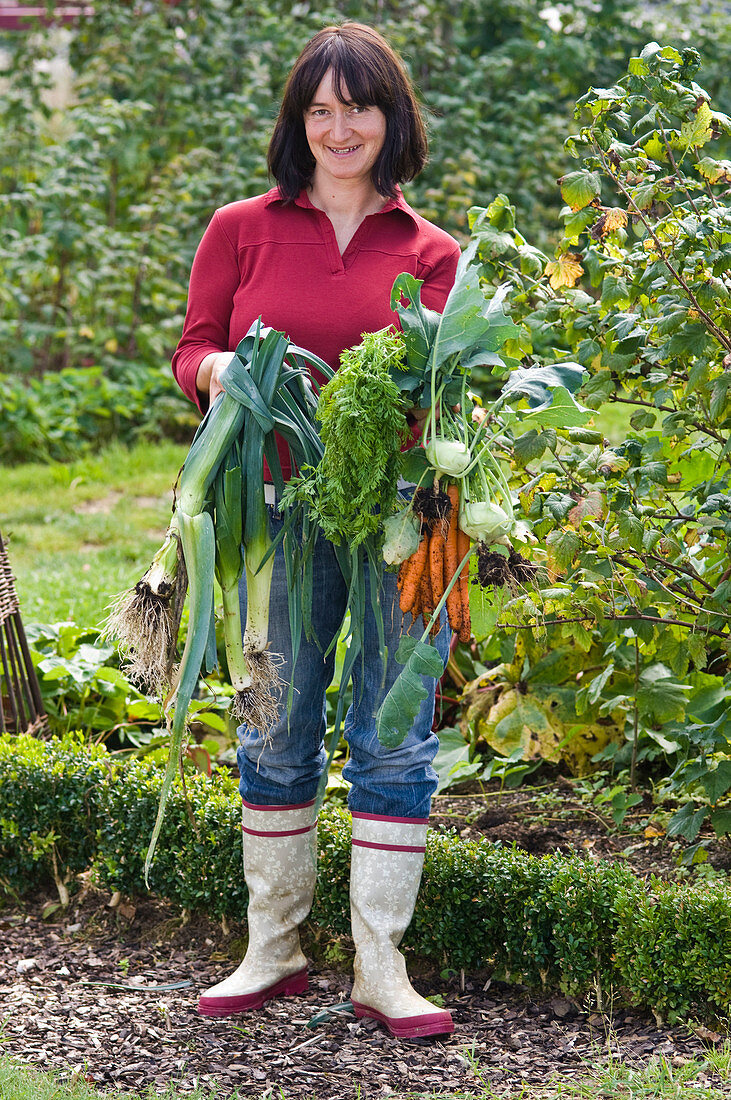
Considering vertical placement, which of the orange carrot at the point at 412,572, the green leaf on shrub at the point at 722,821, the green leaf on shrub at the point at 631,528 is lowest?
the green leaf on shrub at the point at 722,821

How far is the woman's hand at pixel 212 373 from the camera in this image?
207 centimetres

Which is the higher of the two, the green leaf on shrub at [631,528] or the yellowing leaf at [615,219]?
the yellowing leaf at [615,219]

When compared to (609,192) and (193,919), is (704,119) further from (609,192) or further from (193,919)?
(609,192)

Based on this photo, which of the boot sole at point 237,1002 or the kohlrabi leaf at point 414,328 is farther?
the boot sole at point 237,1002

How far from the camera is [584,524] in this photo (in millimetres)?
2391

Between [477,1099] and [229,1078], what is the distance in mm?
485

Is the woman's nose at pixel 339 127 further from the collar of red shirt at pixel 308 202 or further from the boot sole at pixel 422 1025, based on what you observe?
the boot sole at pixel 422 1025

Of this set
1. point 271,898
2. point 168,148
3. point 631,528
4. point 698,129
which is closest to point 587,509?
point 631,528

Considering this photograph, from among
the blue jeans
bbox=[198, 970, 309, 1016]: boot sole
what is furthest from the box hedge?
the blue jeans

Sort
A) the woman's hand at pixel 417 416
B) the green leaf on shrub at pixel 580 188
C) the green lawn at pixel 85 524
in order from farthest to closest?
the green lawn at pixel 85 524
the green leaf on shrub at pixel 580 188
the woman's hand at pixel 417 416

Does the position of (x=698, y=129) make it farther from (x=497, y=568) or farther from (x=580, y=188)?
(x=497, y=568)

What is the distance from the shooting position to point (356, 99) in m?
2.12

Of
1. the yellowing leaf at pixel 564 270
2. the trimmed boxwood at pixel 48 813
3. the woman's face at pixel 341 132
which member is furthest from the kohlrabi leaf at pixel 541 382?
the trimmed boxwood at pixel 48 813

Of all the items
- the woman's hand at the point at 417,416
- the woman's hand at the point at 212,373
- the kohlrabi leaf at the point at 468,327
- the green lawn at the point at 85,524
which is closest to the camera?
the kohlrabi leaf at the point at 468,327
